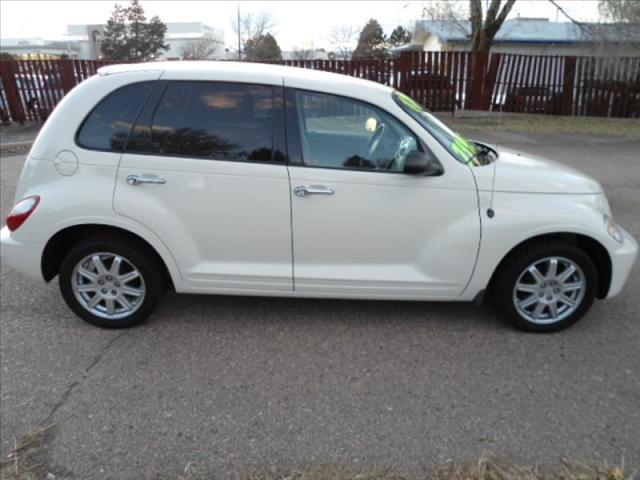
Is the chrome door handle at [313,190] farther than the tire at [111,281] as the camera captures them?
No

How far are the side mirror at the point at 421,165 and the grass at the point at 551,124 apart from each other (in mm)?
10935

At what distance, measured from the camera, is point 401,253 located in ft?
11.6

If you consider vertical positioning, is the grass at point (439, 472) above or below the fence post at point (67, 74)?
below

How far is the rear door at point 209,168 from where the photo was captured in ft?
11.2

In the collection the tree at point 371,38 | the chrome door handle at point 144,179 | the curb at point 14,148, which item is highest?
the tree at point 371,38

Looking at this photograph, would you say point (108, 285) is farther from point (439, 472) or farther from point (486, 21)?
point (486, 21)

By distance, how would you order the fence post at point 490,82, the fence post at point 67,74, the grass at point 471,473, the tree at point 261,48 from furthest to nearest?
the tree at point 261,48
the fence post at point 490,82
the fence post at point 67,74
the grass at point 471,473

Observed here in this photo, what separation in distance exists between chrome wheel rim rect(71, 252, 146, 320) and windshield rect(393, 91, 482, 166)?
219cm

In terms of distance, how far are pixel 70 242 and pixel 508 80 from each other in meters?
15.1

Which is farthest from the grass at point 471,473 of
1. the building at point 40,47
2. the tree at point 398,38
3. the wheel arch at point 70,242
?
the building at point 40,47

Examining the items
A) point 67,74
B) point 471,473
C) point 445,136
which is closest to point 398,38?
point 67,74

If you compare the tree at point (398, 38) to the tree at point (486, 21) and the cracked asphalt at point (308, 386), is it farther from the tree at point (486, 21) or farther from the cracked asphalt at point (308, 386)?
the cracked asphalt at point (308, 386)

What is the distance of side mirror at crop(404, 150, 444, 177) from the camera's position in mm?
3320

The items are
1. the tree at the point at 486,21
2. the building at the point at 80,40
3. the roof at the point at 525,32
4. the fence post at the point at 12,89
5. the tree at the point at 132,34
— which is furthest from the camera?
the building at the point at 80,40
